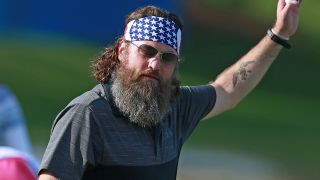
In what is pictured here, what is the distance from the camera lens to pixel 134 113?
2139 millimetres

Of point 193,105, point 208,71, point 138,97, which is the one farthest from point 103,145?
point 208,71

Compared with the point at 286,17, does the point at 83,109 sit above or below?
below

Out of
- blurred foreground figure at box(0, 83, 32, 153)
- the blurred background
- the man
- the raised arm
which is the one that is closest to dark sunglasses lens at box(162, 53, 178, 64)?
the man

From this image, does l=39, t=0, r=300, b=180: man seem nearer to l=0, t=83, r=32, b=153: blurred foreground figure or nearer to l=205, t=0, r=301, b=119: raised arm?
l=205, t=0, r=301, b=119: raised arm

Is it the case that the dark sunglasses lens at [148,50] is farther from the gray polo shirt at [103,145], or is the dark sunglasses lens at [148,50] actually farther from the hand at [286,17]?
the hand at [286,17]

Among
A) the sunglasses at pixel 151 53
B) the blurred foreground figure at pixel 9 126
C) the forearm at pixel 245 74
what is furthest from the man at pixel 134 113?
the blurred foreground figure at pixel 9 126

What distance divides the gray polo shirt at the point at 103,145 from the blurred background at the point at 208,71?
2584 millimetres

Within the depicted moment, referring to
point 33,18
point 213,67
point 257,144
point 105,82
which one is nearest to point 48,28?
point 33,18

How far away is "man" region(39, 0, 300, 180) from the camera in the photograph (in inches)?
77.7

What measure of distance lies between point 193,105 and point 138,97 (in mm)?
319

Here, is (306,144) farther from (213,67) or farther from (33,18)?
(33,18)

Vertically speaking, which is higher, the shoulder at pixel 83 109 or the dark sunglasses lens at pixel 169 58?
the dark sunglasses lens at pixel 169 58

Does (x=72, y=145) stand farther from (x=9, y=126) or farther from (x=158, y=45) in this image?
(x=9, y=126)

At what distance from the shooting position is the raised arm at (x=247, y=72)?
2.59 m
